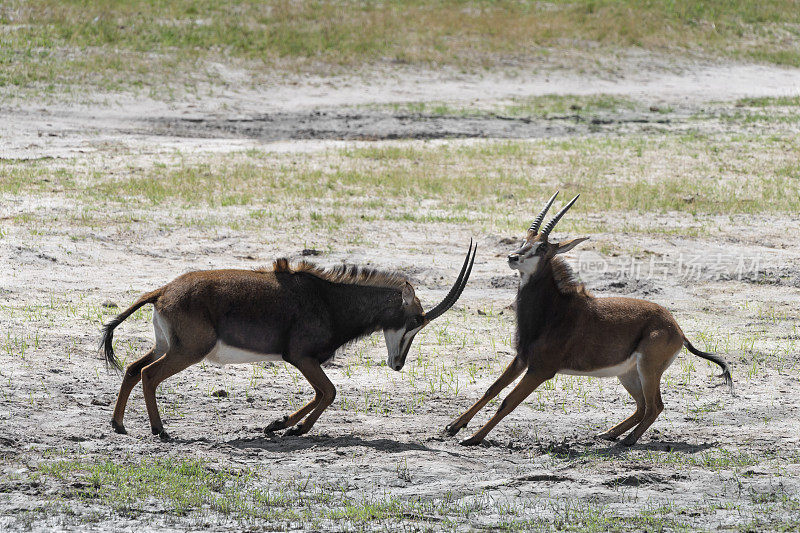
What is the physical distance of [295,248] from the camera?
1498 centimetres

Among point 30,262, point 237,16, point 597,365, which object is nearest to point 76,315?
point 30,262

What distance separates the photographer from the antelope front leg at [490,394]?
358 inches

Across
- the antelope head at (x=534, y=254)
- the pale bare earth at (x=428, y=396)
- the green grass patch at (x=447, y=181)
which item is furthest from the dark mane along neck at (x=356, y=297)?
the green grass patch at (x=447, y=181)

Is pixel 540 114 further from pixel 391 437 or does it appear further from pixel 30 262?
pixel 391 437

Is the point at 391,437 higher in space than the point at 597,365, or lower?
lower

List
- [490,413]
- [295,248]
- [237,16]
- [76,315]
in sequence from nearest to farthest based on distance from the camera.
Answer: [490,413] → [76,315] → [295,248] → [237,16]

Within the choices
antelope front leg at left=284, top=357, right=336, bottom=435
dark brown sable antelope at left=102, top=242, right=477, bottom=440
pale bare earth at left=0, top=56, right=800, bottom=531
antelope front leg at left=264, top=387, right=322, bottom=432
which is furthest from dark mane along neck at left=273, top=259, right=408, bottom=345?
pale bare earth at left=0, top=56, right=800, bottom=531

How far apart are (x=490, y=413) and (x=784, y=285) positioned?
20.0ft

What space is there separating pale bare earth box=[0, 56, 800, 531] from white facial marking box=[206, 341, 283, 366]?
60 centimetres

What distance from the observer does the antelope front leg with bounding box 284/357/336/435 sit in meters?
9.03

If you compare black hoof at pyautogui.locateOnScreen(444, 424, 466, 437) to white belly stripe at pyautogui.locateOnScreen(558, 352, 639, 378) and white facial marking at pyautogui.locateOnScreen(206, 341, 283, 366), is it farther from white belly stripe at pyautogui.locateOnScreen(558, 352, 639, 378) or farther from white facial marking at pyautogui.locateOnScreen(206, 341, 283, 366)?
white facial marking at pyautogui.locateOnScreen(206, 341, 283, 366)

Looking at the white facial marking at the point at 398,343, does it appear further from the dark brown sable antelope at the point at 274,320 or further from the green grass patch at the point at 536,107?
the green grass patch at the point at 536,107

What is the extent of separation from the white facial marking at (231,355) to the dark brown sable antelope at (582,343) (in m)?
1.64

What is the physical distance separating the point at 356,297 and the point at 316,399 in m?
1.04
